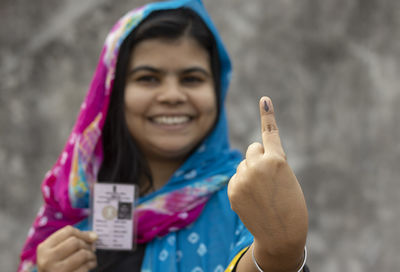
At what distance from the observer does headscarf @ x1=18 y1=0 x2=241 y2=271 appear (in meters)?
1.32

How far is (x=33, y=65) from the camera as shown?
2.67m

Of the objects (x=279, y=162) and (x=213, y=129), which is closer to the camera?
(x=279, y=162)

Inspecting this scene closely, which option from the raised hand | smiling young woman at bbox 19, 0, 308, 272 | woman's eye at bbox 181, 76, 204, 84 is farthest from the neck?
the raised hand

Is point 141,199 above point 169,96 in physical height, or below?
below

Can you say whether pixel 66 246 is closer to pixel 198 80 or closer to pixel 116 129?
pixel 116 129

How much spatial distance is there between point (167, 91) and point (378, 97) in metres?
1.74

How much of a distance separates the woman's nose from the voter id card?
27 centimetres

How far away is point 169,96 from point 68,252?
52 centimetres

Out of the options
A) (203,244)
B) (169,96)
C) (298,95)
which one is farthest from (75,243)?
(298,95)

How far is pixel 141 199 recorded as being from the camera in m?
1.39

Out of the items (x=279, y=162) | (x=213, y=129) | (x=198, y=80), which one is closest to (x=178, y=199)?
(x=213, y=129)

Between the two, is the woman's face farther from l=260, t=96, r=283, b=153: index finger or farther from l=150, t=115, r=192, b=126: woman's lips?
l=260, t=96, r=283, b=153: index finger

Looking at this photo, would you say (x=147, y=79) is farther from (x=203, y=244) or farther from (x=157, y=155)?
(x=203, y=244)

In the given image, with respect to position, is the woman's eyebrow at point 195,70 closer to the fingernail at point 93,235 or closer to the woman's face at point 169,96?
the woman's face at point 169,96
